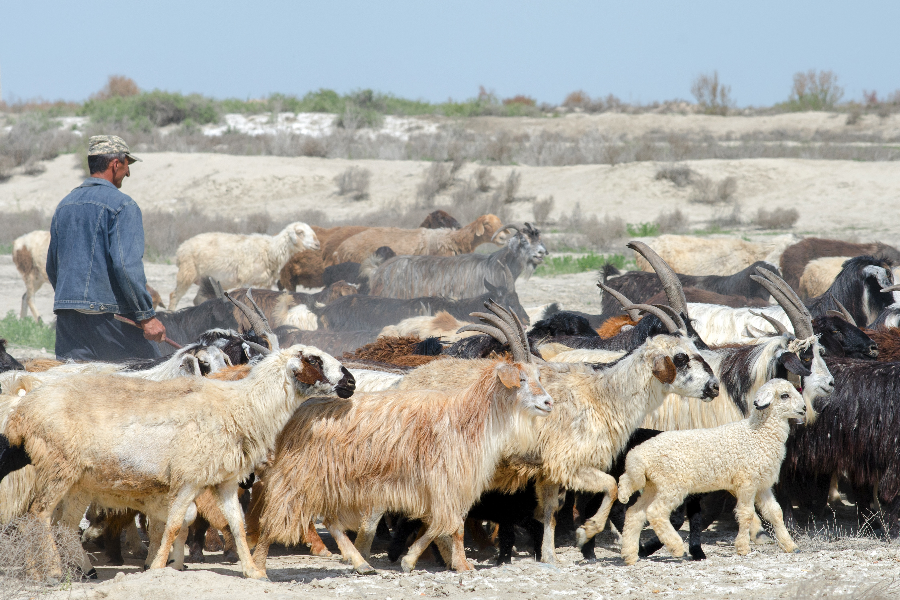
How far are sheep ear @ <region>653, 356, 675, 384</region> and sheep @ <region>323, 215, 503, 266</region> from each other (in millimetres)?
9231

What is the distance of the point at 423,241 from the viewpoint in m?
15.3

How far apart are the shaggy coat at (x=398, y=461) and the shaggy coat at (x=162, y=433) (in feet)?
0.72

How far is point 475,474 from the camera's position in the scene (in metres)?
5.25

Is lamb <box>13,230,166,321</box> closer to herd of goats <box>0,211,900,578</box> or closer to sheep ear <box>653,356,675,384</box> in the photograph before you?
herd of goats <box>0,211,900,578</box>

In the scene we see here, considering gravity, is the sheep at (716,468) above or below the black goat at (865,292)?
below

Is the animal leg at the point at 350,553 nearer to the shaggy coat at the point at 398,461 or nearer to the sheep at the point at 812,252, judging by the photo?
the shaggy coat at the point at 398,461

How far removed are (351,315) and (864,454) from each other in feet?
19.4

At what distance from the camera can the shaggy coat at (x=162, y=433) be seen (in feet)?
15.4

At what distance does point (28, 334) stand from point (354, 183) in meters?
16.8

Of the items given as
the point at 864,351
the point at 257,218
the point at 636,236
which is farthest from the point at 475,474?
the point at 257,218

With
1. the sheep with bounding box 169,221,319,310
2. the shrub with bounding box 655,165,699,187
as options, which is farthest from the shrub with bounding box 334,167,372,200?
the sheep with bounding box 169,221,319,310

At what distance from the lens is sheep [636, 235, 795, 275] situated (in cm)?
1474

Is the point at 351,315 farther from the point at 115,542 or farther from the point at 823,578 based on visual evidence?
the point at 823,578

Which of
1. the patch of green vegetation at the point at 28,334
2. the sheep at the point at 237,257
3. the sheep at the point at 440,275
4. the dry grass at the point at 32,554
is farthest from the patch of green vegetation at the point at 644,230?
the dry grass at the point at 32,554
